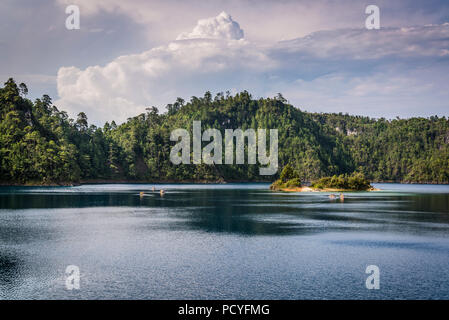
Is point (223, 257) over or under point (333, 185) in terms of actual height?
over

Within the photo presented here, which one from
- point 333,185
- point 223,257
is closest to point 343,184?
point 333,185

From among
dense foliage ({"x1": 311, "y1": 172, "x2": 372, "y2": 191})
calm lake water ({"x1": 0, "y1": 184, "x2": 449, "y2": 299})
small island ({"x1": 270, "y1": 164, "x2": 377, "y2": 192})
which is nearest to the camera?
calm lake water ({"x1": 0, "y1": 184, "x2": 449, "y2": 299})

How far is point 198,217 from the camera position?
62.9m

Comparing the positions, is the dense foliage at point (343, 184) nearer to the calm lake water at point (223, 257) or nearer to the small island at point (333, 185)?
the small island at point (333, 185)

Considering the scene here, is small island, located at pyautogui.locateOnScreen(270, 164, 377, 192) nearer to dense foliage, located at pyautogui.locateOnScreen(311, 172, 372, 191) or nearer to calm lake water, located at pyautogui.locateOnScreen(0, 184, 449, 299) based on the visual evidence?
dense foliage, located at pyautogui.locateOnScreen(311, 172, 372, 191)

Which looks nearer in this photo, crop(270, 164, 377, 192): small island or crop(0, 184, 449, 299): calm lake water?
crop(0, 184, 449, 299): calm lake water

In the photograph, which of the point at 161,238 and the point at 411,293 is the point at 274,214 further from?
the point at 411,293

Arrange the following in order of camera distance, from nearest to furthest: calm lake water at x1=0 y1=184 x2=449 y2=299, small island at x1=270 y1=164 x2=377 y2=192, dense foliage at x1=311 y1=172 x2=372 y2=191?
calm lake water at x1=0 y1=184 x2=449 y2=299 → small island at x1=270 y1=164 x2=377 y2=192 → dense foliage at x1=311 y1=172 x2=372 y2=191

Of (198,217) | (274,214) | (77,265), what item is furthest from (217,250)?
(274,214)

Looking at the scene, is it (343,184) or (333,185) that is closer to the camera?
(333,185)

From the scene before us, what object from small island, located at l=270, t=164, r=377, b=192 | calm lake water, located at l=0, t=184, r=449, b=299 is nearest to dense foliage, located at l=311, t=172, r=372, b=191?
small island, located at l=270, t=164, r=377, b=192

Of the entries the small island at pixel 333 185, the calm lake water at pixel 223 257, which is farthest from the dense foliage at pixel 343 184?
the calm lake water at pixel 223 257

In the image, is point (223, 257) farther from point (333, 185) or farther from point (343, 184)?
point (343, 184)
